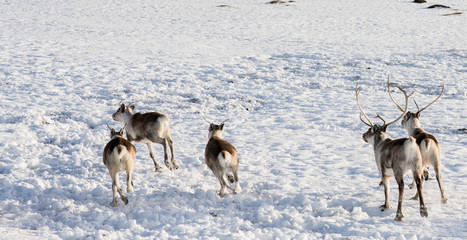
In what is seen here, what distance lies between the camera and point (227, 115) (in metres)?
15.0

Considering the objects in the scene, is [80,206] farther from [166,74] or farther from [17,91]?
[166,74]

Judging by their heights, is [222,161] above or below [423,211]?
above

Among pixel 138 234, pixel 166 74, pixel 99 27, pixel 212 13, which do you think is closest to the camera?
pixel 138 234

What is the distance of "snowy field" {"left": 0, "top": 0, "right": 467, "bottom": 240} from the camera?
7.43m

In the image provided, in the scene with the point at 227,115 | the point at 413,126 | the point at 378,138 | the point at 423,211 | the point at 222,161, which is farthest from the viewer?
the point at 227,115

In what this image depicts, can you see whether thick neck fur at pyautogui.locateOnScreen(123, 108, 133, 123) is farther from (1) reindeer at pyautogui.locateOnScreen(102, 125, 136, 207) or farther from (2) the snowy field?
(1) reindeer at pyautogui.locateOnScreen(102, 125, 136, 207)

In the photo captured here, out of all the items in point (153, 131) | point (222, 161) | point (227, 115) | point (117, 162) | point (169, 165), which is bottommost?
point (227, 115)

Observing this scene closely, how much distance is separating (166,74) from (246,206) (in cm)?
1265

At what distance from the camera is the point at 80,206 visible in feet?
25.3

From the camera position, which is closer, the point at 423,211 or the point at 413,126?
the point at 423,211

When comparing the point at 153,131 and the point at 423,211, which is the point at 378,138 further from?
the point at 153,131

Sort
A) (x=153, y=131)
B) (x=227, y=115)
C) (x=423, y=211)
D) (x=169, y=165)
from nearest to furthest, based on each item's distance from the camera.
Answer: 1. (x=423, y=211)
2. (x=169, y=165)
3. (x=153, y=131)
4. (x=227, y=115)

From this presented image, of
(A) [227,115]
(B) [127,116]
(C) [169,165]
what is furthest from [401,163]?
(A) [227,115]

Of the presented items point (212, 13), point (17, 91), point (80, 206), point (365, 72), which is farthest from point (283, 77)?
point (212, 13)
